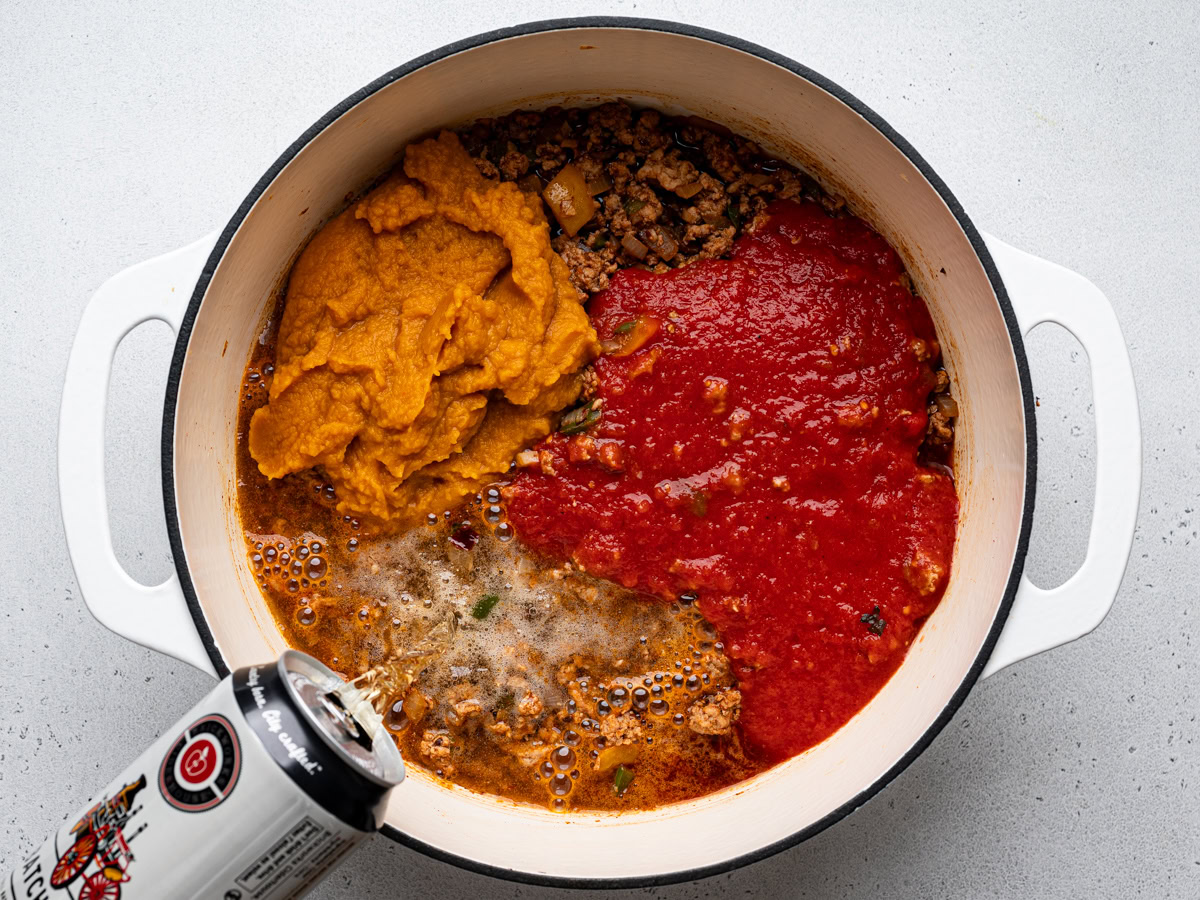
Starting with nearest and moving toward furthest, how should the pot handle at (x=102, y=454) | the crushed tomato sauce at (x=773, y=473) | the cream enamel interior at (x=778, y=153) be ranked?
1. the pot handle at (x=102, y=454)
2. the cream enamel interior at (x=778, y=153)
3. the crushed tomato sauce at (x=773, y=473)

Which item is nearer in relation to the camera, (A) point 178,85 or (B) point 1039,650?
(B) point 1039,650

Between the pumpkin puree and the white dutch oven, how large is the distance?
123 mm

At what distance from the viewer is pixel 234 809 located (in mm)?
1563

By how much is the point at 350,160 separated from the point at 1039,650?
181 centimetres

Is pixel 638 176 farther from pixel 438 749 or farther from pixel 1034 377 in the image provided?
pixel 438 749

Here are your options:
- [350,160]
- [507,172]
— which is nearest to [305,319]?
[350,160]

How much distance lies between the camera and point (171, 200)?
7.48 ft

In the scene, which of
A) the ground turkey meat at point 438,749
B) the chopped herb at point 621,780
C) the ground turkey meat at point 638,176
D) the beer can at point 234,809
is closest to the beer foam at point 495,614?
the ground turkey meat at point 438,749

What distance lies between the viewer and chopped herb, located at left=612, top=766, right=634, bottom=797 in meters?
2.25

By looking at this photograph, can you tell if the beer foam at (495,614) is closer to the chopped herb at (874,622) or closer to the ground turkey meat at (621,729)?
the ground turkey meat at (621,729)

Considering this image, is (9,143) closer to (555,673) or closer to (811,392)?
(555,673)

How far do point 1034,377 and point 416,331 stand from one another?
4.80 feet

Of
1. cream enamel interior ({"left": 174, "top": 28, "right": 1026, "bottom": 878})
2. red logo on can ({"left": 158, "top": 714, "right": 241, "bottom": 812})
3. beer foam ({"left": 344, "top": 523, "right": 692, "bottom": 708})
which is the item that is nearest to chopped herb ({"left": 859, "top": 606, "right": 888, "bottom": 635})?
cream enamel interior ({"left": 174, "top": 28, "right": 1026, "bottom": 878})

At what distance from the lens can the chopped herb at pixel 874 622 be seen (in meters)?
2.15
